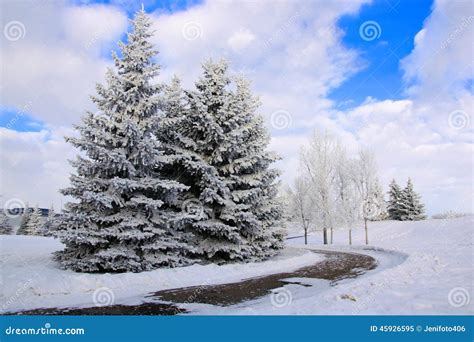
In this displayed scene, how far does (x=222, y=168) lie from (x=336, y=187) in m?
23.3

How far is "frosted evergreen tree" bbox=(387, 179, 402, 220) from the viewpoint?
48.6 meters

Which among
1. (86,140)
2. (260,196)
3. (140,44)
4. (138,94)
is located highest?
(140,44)

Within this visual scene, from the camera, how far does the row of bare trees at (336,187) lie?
33.1 metres

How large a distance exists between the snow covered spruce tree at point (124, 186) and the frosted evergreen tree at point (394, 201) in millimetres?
44849

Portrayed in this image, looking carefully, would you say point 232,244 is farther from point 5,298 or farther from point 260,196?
point 5,298

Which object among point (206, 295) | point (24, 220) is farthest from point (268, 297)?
point (24, 220)

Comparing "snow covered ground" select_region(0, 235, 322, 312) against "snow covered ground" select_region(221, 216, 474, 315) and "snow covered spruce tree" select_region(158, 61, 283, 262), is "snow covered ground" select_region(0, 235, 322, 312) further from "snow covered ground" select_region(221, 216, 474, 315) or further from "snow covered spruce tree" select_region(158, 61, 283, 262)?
"snow covered ground" select_region(221, 216, 474, 315)

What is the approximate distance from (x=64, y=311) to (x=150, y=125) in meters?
6.92

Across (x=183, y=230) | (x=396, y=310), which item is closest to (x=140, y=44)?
(x=183, y=230)

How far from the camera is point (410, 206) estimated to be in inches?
1874

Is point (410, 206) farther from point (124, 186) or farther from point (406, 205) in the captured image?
point (124, 186)

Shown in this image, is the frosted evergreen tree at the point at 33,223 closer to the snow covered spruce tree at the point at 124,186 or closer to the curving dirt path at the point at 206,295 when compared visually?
the snow covered spruce tree at the point at 124,186

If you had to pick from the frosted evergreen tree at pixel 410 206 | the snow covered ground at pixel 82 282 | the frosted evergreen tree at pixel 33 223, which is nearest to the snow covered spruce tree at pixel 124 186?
the snow covered ground at pixel 82 282

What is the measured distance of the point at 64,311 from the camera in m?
7.22
